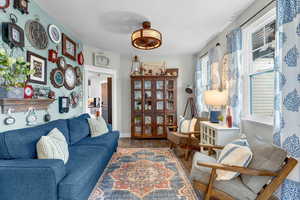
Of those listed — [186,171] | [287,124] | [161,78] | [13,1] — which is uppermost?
[13,1]

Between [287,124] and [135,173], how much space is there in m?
2.06

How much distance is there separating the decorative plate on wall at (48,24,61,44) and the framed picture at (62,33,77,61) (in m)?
0.19

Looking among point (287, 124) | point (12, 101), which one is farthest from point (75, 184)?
point (287, 124)

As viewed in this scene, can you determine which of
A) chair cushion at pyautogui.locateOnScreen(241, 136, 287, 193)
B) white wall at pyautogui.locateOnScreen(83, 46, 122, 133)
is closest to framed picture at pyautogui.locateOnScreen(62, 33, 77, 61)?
white wall at pyautogui.locateOnScreen(83, 46, 122, 133)

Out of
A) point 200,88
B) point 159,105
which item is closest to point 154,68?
point 159,105

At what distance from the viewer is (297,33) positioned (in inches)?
57.3

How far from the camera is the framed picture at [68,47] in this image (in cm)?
307

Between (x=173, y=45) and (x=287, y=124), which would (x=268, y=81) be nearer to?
(x=287, y=124)

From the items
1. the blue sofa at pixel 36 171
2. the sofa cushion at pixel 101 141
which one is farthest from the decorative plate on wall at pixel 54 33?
the sofa cushion at pixel 101 141

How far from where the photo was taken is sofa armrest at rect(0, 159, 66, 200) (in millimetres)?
1408

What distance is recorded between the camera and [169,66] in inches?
195

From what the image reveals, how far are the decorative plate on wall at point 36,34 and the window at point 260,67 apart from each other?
3.14m

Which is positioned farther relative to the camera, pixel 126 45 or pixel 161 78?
pixel 161 78

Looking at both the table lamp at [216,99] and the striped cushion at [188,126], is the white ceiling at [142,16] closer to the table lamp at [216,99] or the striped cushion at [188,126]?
the table lamp at [216,99]
